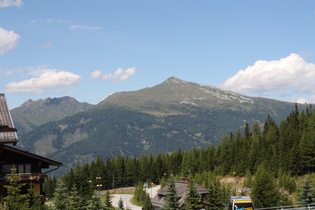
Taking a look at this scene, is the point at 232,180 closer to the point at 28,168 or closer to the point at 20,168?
the point at 28,168

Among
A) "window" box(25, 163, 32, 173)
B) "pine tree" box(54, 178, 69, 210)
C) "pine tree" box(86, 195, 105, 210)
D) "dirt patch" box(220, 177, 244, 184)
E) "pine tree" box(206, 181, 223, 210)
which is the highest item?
"window" box(25, 163, 32, 173)

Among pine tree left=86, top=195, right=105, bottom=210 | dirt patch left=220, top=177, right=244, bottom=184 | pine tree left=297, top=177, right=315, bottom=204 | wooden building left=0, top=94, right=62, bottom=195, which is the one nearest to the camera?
wooden building left=0, top=94, right=62, bottom=195

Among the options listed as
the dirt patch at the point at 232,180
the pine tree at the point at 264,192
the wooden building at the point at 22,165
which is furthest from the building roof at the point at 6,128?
the dirt patch at the point at 232,180

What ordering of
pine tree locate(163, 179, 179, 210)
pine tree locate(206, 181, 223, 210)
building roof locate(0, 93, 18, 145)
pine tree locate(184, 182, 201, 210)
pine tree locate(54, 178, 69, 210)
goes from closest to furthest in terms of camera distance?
building roof locate(0, 93, 18, 145) → pine tree locate(54, 178, 69, 210) → pine tree locate(163, 179, 179, 210) → pine tree locate(184, 182, 201, 210) → pine tree locate(206, 181, 223, 210)

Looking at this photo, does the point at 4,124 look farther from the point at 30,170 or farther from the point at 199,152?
the point at 199,152

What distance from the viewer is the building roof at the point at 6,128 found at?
18.0m

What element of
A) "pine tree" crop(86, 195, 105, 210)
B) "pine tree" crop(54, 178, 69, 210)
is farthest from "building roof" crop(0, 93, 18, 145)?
"pine tree" crop(86, 195, 105, 210)

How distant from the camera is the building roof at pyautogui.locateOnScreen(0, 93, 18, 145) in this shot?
18.0 m

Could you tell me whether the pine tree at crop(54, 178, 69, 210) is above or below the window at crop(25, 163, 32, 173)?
below

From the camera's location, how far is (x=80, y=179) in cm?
12525

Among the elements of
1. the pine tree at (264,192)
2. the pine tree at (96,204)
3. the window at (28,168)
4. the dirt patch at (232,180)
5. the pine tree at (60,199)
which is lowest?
the dirt patch at (232,180)

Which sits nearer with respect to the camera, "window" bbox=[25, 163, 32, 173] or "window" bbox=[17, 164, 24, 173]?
"window" bbox=[17, 164, 24, 173]

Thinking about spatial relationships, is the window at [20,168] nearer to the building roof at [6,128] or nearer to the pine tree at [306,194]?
the building roof at [6,128]

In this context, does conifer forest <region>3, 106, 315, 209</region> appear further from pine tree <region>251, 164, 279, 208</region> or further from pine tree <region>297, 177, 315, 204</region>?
pine tree <region>297, 177, 315, 204</region>
